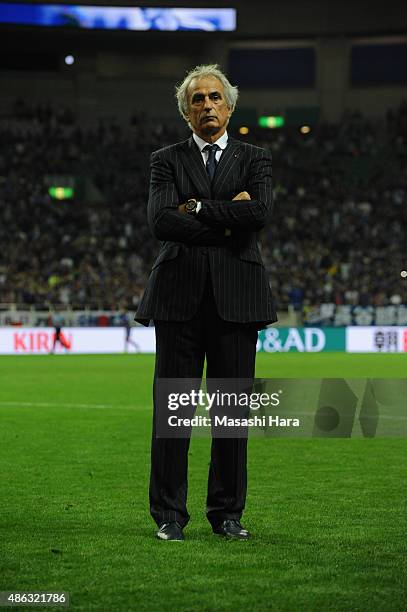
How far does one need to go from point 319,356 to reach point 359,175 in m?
21.1

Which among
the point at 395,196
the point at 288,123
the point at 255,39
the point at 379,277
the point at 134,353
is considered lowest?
the point at 134,353

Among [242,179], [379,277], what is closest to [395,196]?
[379,277]

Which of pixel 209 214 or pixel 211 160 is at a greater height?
pixel 211 160

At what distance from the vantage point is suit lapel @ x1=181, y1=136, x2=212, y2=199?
6004mm

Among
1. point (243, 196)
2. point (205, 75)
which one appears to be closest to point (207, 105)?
point (205, 75)

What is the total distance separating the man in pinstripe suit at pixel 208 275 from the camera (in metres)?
5.82

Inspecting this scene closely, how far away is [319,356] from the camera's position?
33844 millimetres

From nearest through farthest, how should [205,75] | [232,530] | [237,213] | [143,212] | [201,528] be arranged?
[237,213] < [205,75] < [232,530] < [201,528] < [143,212]

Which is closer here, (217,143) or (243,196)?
(243,196)

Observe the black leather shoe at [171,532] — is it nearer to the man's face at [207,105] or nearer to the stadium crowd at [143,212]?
the man's face at [207,105]

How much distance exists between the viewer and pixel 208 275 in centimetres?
588

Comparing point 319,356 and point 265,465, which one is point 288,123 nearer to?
point 319,356

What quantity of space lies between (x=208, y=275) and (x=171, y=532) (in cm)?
140

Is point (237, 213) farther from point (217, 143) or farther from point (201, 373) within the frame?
point (201, 373)
